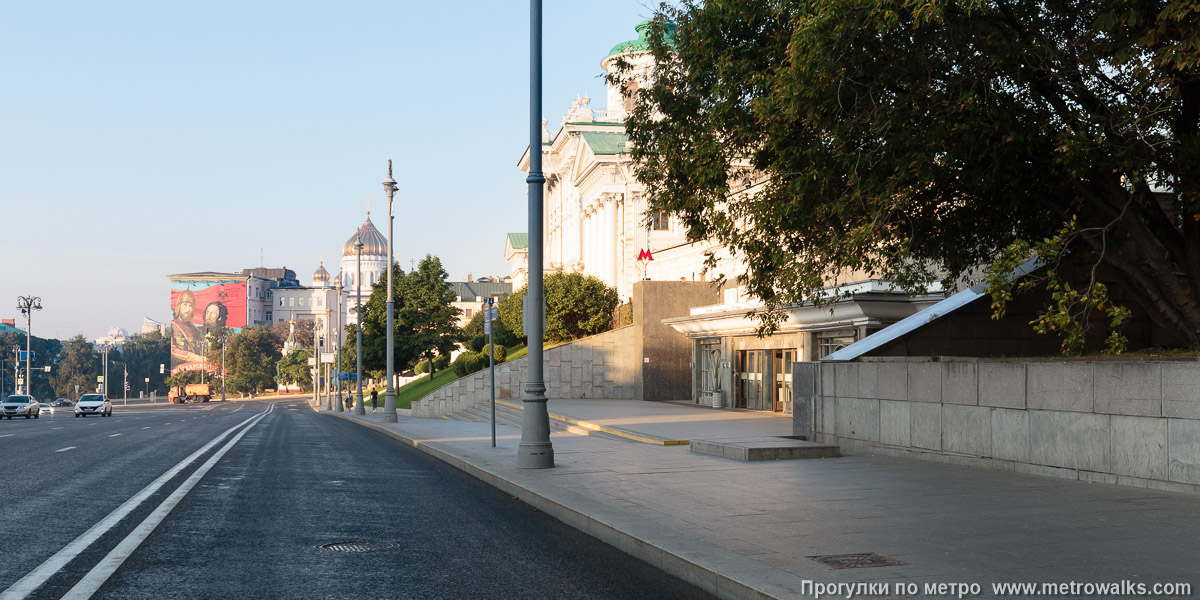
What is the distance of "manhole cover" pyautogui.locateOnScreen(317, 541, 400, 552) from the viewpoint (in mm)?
8602

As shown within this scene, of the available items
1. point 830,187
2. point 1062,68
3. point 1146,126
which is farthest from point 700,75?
point 1146,126

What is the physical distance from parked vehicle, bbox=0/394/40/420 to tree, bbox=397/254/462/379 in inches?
1006

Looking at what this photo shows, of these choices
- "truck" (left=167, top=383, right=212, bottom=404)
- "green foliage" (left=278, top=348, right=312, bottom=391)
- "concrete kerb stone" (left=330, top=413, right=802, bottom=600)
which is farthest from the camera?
"green foliage" (left=278, top=348, right=312, bottom=391)

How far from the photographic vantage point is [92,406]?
5628 centimetres

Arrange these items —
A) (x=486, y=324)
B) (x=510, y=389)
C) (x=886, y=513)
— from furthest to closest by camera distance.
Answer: (x=510, y=389) < (x=486, y=324) < (x=886, y=513)

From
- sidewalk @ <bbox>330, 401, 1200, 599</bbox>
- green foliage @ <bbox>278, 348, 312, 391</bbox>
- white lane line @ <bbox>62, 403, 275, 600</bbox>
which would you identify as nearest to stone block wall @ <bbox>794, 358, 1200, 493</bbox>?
sidewalk @ <bbox>330, 401, 1200, 599</bbox>

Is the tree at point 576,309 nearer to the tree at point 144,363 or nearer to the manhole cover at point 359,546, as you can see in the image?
the manhole cover at point 359,546

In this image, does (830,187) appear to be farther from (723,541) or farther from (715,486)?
(723,541)

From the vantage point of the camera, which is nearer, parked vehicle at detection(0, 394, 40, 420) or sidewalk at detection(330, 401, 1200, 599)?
sidewalk at detection(330, 401, 1200, 599)

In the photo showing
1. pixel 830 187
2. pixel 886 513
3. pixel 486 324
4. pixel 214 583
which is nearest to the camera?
pixel 214 583

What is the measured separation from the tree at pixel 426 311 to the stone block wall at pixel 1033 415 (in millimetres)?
58014

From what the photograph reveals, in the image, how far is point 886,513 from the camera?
32.7ft

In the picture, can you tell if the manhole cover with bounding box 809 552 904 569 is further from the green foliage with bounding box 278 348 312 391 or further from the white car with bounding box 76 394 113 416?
the green foliage with bounding box 278 348 312 391

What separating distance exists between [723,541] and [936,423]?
8.36 meters
